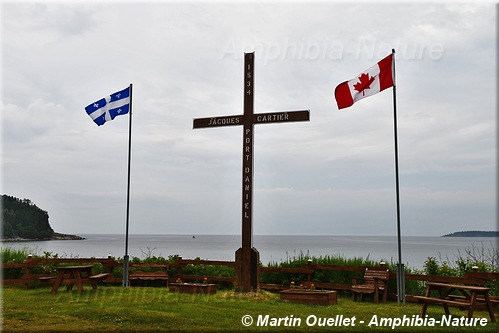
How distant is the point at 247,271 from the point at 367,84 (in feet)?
19.1

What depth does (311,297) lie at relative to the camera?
37.1 ft

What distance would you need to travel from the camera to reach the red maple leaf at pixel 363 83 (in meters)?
12.7

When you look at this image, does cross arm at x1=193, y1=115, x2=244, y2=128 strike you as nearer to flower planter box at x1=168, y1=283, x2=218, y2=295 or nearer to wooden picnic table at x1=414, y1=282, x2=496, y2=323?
flower planter box at x1=168, y1=283, x2=218, y2=295

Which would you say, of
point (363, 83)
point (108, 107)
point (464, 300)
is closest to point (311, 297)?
point (464, 300)

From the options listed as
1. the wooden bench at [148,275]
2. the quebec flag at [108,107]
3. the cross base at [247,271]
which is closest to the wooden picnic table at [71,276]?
the wooden bench at [148,275]

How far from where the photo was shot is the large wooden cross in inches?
505

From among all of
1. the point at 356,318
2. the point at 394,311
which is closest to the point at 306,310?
the point at 356,318

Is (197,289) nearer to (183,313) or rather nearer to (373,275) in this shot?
(183,313)

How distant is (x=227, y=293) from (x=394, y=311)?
4.33 m

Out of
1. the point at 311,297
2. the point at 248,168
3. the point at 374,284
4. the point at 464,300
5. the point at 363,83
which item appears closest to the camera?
the point at 464,300

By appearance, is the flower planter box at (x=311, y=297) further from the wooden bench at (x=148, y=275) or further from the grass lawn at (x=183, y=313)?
the wooden bench at (x=148, y=275)

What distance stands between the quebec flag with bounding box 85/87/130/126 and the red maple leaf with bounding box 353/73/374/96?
7.27m

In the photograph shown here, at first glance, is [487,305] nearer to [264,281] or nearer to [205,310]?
[205,310]

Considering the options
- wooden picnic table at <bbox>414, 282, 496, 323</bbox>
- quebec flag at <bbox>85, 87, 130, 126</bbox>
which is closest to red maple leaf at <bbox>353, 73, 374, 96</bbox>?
wooden picnic table at <bbox>414, 282, 496, 323</bbox>
